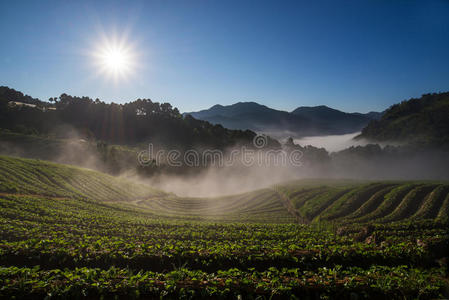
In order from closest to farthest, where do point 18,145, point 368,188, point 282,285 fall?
point 282,285
point 368,188
point 18,145

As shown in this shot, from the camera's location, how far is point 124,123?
173 metres

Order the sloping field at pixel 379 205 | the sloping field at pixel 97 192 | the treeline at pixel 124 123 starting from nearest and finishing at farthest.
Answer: the sloping field at pixel 379 205 < the sloping field at pixel 97 192 < the treeline at pixel 124 123

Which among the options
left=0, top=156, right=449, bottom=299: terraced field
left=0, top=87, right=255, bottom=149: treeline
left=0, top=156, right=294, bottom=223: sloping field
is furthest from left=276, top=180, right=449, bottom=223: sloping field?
left=0, top=87, right=255, bottom=149: treeline

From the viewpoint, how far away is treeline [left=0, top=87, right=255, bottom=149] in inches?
5940

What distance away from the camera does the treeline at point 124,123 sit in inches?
5940

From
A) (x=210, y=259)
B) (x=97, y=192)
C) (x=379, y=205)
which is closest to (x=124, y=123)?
(x=97, y=192)

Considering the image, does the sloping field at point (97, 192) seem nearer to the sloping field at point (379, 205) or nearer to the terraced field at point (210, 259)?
the terraced field at point (210, 259)

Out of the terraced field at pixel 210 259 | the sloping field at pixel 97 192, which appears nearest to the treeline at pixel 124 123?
the sloping field at pixel 97 192

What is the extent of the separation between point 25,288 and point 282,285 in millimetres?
10905

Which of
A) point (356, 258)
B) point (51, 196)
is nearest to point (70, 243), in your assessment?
point (356, 258)

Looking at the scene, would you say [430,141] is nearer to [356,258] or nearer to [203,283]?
[356,258]

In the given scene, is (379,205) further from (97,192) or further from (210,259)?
(97,192)

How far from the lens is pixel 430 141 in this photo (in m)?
154

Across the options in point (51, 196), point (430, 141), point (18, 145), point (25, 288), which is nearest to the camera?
point (25, 288)
